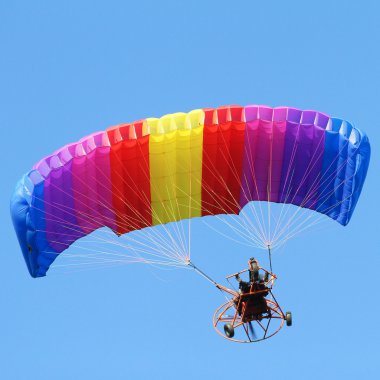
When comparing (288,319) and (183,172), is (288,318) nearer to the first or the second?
(288,319)

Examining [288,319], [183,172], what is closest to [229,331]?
[288,319]

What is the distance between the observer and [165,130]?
2570 centimetres

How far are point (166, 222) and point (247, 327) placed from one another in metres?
3.26

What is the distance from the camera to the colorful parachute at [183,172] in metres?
25.5

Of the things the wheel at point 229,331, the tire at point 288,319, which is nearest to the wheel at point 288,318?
the tire at point 288,319

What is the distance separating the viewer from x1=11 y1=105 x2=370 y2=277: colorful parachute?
25.5 metres

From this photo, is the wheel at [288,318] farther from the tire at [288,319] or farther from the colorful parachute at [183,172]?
the colorful parachute at [183,172]

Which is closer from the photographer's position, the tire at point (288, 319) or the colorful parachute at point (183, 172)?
the tire at point (288, 319)

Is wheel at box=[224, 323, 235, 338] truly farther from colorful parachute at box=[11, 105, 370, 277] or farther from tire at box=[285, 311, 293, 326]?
colorful parachute at box=[11, 105, 370, 277]

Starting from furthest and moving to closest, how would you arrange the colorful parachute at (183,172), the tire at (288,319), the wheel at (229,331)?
the colorful parachute at (183,172)
the tire at (288,319)
the wheel at (229,331)

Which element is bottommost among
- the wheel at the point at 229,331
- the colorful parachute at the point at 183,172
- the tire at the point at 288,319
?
the wheel at the point at 229,331

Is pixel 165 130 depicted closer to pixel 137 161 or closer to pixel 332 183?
pixel 137 161

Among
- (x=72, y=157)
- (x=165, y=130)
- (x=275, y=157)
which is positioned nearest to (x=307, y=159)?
(x=275, y=157)

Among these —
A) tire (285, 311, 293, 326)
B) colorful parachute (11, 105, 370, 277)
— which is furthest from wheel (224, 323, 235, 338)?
colorful parachute (11, 105, 370, 277)
